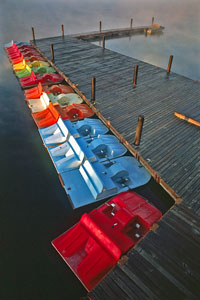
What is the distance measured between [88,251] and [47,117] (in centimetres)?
1439

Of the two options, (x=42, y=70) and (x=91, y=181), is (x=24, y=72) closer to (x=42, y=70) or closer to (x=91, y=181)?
(x=42, y=70)

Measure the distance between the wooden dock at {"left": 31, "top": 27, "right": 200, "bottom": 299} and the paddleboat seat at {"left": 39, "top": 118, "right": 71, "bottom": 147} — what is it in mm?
3513

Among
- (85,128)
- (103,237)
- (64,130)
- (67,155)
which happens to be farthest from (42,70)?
(103,237)

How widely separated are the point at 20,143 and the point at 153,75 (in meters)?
17.4

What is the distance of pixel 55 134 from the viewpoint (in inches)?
760

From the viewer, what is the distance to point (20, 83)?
3000 centimetres

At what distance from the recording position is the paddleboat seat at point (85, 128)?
19750mm

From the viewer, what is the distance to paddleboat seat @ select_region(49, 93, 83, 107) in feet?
80.2

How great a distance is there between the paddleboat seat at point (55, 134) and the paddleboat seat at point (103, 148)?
1510 millimetres

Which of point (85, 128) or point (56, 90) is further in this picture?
point (56, 90)

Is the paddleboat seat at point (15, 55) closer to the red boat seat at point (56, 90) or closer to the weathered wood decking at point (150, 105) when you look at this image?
the weathered wood decking at point (150, 105)

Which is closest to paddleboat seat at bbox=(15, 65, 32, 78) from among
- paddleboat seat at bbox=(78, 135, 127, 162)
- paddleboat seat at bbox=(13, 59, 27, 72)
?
paddleboat seat at bbox=(13, 59, 27, 72)

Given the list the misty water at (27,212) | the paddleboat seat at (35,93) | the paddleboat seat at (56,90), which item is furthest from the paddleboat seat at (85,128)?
the paddleboat seat at (56,90)

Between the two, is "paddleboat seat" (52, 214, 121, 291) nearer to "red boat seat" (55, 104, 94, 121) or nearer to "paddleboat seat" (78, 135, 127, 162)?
"paddleboat seat" (78, 135, 127, 162)
